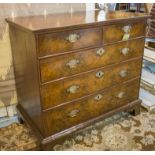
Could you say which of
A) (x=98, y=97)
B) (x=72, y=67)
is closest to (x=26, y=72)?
(x=72, y=67)

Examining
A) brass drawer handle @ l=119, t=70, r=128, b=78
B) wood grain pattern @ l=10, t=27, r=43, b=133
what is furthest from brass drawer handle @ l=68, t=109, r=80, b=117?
brass drawer handle @ l=119, t=70, r=128, b=78

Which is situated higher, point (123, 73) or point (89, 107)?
point (123, 73)

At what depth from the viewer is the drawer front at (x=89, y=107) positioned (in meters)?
Answer: 1.49

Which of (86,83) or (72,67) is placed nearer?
(72,67)

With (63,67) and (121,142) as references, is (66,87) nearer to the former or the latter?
(63,67)

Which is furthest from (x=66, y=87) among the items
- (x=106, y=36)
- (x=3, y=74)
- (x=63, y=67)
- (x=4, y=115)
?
(x=4, y=115)

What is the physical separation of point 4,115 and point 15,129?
15cm

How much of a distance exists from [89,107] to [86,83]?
211 millimetres

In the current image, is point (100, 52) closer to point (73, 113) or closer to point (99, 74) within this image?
point (99, 74)

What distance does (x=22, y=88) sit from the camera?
1.65 metres

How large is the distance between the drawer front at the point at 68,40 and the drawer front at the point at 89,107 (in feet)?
1.33

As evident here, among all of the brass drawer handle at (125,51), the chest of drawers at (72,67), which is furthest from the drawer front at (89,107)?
the brass drawer handle at (125,51)

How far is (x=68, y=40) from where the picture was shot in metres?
1.33

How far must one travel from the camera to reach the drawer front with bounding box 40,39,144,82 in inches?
52.2
